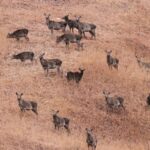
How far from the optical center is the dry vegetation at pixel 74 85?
2808 centimetres

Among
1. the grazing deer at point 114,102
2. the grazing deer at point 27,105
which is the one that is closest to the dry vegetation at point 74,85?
the grazing deer at point 27,105

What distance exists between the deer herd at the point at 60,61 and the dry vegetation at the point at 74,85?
296 mm

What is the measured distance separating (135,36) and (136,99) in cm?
911

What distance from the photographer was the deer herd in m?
28.7

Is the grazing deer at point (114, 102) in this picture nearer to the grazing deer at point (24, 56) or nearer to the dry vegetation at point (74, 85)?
the dry vegetation at point (74, 85)

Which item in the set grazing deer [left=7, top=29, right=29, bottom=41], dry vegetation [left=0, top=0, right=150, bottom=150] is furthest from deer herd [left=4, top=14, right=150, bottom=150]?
dry vegetation [left=0, top=0, right=150, bottom=150]

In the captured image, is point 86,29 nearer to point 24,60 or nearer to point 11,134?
point 24,60

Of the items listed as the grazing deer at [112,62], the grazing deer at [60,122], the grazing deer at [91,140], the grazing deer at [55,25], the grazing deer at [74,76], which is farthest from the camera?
the grazing deer at [55,25]

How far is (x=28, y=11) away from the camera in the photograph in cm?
4100

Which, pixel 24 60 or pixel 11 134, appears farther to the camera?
pixel 24 60

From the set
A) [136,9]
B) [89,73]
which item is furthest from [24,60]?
[136,9]

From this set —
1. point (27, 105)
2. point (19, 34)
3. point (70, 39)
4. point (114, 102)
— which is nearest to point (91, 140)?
point (27, 105)

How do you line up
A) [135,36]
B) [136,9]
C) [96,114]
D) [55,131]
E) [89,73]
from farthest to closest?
1. [136,9]
2. [135,36]
3. [89,73]
4. [96,114]
5. [55,131]

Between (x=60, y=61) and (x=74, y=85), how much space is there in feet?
4.96
